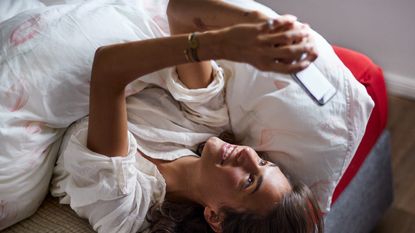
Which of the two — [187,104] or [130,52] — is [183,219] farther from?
[130,52]

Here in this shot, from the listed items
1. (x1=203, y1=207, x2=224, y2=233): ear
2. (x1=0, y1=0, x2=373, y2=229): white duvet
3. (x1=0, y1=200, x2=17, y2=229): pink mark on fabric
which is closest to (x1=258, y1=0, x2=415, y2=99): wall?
(x1=0, y1=0, x2=373, y2=229): white duvet

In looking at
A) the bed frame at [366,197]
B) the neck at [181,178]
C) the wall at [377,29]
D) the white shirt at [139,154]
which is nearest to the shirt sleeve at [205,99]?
the white shirt at [139,154]

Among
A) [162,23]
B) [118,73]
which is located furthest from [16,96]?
[162,23]

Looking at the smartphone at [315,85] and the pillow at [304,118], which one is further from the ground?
the smartphone at [315,85]

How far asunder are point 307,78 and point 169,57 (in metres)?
0.37

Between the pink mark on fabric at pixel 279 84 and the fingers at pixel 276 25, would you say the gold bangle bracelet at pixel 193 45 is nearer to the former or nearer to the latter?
the fingers at pixel 276 25

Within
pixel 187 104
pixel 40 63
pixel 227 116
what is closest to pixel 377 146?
pixel 227 116

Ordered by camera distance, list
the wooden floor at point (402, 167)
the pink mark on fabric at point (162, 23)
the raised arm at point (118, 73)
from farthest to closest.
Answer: the wooden floor at point (402, 167) < the pink mark on fabric at point (162, 23) < the raised arm at point (118, 73)

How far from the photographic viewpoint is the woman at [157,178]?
1182mm

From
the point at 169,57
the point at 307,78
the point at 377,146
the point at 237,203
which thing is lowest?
the point at 377,146

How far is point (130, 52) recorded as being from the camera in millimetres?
1139

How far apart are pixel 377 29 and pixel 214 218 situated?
121 cm

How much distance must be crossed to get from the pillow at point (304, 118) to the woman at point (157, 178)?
0.06 m

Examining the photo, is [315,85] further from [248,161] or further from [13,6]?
Answer: [13,6]
